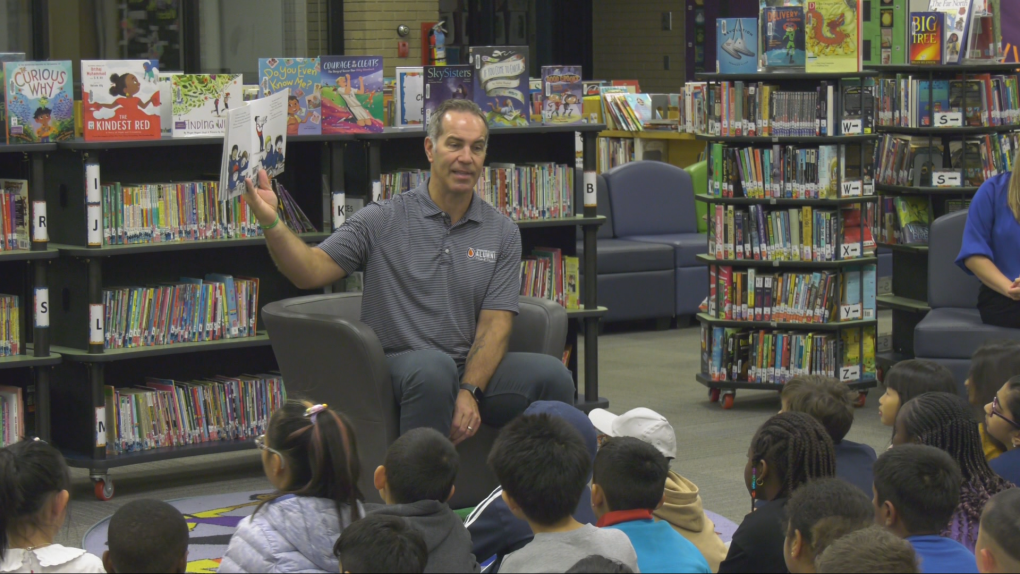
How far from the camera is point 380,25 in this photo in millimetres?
11000

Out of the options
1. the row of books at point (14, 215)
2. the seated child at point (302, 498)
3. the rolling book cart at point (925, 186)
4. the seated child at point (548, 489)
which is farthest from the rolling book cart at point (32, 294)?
the rolling book cart at point (925, 186)

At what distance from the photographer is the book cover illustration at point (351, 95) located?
16.7 ft

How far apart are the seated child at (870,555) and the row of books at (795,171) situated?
3.91m

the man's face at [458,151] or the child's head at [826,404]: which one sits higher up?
the man's face at [458,151]

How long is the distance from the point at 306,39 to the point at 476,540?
28.7 ft

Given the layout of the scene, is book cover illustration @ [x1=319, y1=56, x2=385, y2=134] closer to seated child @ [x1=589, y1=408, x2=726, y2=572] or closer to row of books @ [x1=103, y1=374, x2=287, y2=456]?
row of books @ [x1=103, y1=374, x2=287, y2=456]

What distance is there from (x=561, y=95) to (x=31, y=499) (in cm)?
332

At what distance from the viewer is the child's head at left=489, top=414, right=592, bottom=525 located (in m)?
2.63

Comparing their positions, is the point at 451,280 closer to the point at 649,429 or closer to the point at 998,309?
the point at 649,429

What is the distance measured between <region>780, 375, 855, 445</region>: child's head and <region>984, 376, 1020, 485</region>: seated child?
0.36m

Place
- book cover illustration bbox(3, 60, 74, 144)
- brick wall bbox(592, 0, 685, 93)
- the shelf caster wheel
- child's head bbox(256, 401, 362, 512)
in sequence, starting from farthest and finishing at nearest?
brick wall bbox(592, 0, 685, 93) < the shelf caster wheel < book cover illustration bbox(3, 60, 74, 144) < child's head bbox(256, 401, 362, 512)

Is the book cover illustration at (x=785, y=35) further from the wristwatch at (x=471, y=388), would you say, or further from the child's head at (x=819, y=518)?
the child's head at (x=819, y=518)

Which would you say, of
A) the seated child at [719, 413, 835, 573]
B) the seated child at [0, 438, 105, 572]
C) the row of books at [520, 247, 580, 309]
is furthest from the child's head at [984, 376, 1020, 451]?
the row of books at [520, 247, 580, 309]

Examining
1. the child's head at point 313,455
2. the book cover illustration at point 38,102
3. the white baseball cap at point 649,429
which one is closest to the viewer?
the child's head at point 313,455
